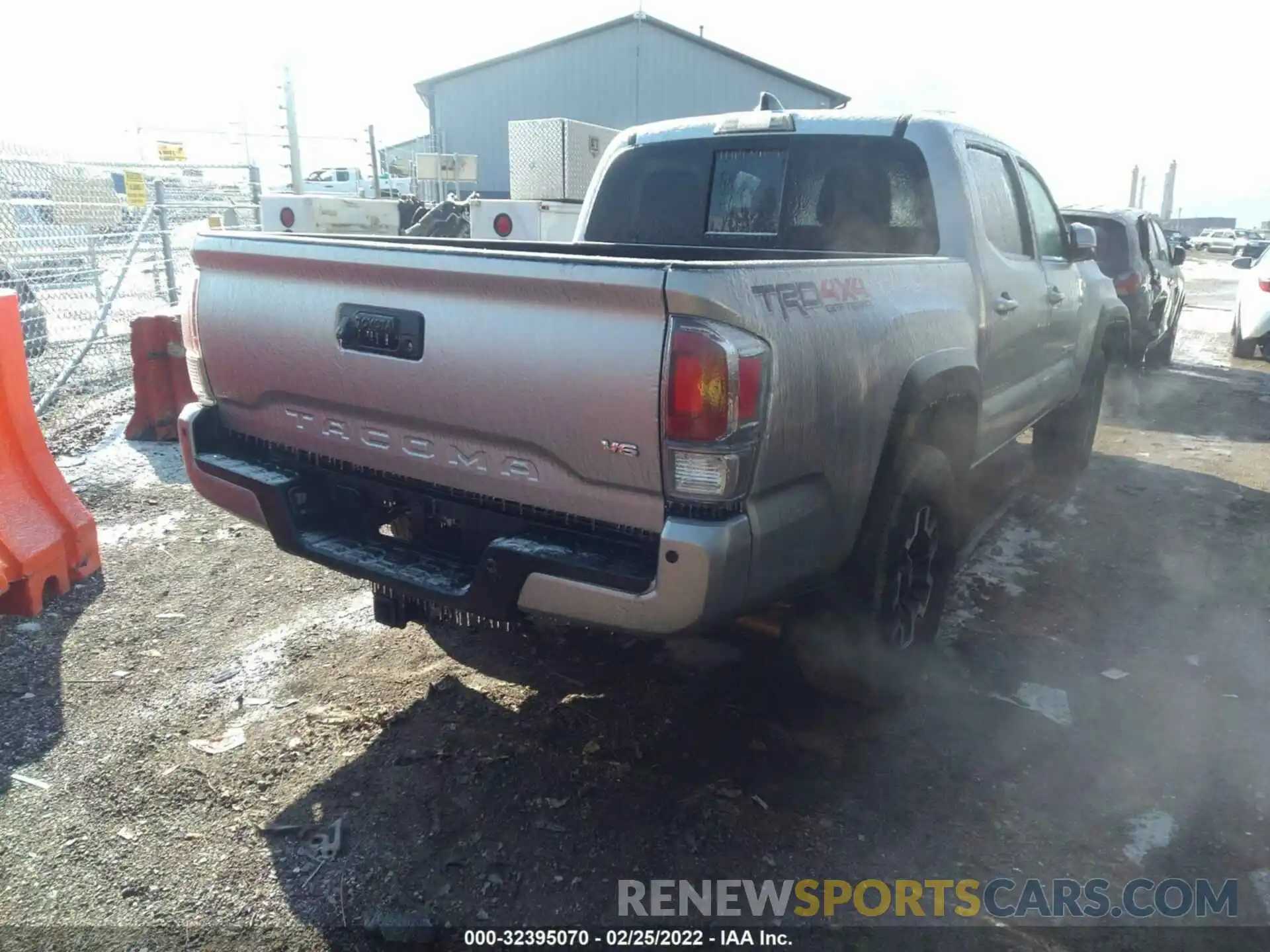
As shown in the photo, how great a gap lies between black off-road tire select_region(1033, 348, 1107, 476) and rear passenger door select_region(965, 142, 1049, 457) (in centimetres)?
143

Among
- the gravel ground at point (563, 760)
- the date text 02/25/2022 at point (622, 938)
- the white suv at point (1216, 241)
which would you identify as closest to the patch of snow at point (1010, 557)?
the gravel ground at point (563, 760)

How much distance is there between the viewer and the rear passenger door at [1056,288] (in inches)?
193

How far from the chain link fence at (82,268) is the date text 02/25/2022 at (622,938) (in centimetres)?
564

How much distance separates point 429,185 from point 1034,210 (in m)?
17.8

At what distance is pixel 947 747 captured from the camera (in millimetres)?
3301

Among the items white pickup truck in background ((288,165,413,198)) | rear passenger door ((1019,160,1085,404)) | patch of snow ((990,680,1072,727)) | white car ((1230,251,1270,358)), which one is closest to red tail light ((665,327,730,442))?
patch of snow ((990,680,1072,727))

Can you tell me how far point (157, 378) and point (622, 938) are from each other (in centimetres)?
585

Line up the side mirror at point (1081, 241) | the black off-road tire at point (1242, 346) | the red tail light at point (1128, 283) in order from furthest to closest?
1. the black off-road tire at point (1242, 346)
2. the red tail light at point (1128, 283)
3. the side mirror at point (1081, 241)

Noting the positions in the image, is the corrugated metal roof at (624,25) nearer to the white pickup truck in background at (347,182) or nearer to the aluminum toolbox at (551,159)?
the white pickup truck in background at (347,182)

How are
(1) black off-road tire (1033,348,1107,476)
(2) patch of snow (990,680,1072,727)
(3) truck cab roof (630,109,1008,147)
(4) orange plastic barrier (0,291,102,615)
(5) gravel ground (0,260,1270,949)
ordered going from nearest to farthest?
(5) gravel ground (0,260,1270,949)
(2) patch of snow (990,680,1072,727)
(3) truck cab roof (630,109,1008,147)
(4) orange plastic barrier (0,291,102,615)
(1) black off-road tire (1033,348,1107,476)

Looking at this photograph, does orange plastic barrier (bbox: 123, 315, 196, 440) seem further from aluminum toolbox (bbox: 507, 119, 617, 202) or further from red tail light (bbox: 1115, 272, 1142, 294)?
red tail light (bbox: 1115, 272, 1142, 294)

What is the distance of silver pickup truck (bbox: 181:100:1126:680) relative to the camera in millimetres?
2311

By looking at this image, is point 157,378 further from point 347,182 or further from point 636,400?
point 347,182

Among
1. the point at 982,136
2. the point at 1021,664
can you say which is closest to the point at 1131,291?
the point at 982,136
